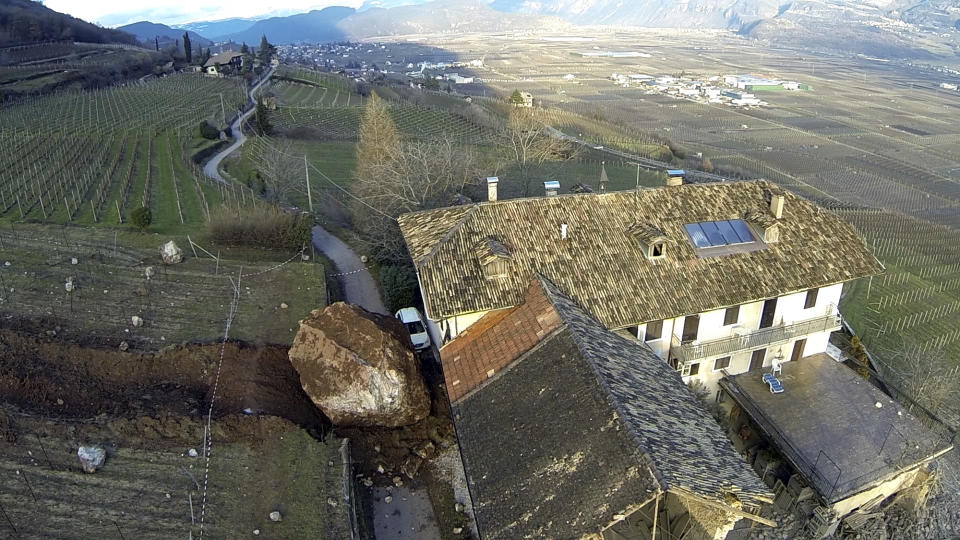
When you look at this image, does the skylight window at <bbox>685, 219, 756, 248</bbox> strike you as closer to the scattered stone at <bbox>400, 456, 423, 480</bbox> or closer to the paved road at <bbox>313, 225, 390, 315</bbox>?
the scattered stone at <bbox>400, 456, 423, 480</bbox>

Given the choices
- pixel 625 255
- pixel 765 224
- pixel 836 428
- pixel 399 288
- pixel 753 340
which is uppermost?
pixel 765 224

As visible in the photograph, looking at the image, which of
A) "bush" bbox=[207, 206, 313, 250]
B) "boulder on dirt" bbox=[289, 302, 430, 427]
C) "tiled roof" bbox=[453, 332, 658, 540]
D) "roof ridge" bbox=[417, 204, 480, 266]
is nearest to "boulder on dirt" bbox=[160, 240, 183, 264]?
"bush" bbox=[207, 206, 313, 250]

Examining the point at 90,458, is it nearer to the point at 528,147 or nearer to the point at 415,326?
the point at 415,326

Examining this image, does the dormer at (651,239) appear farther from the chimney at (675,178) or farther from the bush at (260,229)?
the bush at (260,229)

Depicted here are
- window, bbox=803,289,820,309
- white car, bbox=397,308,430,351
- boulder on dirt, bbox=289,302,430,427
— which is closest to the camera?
boulder on dirt, bbox=289,302,430,427

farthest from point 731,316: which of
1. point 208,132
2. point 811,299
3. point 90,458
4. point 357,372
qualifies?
point 208,132

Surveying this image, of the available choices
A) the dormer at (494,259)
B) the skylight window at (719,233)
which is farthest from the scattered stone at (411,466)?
the skylight window at (719,233)

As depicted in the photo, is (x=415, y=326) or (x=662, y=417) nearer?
(x=662, y=417)
